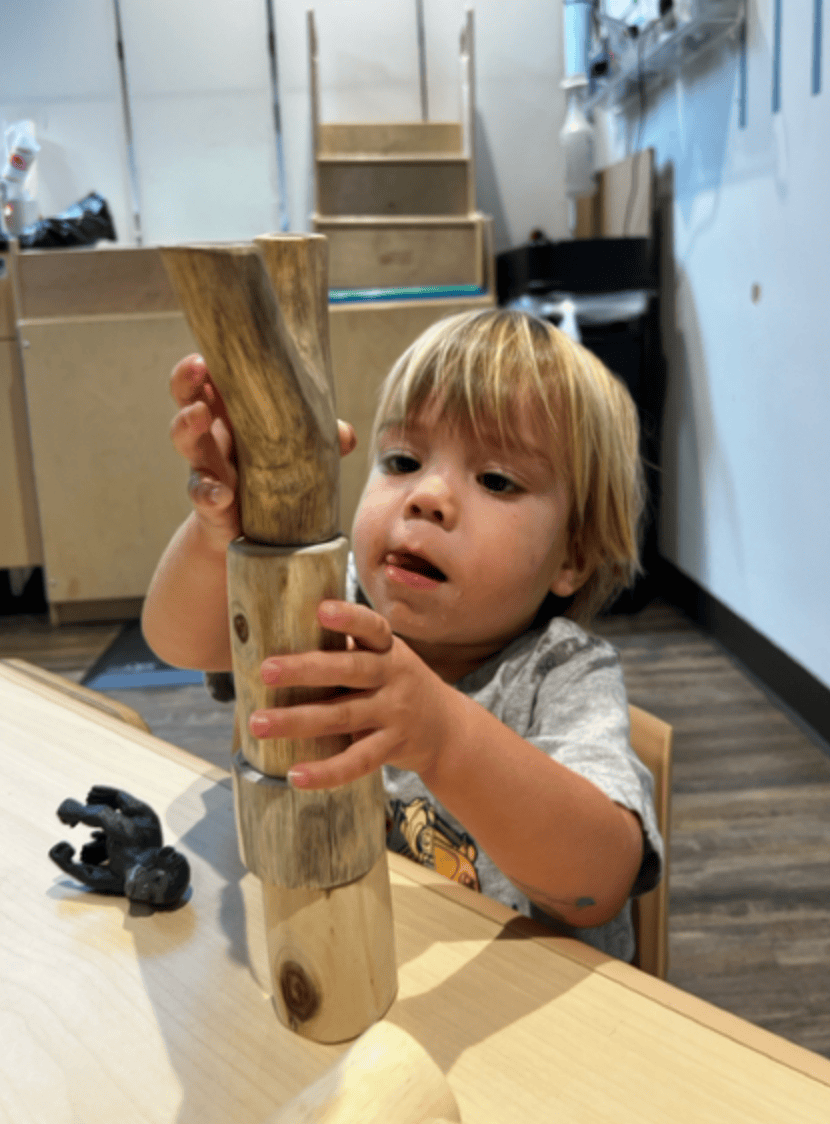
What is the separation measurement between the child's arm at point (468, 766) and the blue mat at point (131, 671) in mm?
2067

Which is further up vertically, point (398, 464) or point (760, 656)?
point (398, 464)

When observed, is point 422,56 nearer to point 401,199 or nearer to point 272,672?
point 401,199

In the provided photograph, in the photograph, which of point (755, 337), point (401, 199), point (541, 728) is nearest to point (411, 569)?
point (541, 728)

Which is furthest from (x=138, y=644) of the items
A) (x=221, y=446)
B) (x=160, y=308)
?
(x=221, y=446)

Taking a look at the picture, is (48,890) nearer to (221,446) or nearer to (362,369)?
(221,446)

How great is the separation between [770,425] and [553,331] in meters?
1.67

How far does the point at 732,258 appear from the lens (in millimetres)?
2461

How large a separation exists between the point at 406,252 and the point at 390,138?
0.87 m

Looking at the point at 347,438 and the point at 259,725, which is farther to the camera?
the point at 347,438

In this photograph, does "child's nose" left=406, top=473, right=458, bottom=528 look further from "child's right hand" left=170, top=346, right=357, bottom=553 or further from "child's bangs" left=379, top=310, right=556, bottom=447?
"child's right hand" left=170, top=346, right=357, bottom=553

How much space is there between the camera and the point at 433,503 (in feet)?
2.09

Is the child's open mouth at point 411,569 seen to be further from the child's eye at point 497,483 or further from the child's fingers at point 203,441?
the child's fingers at point 203,441

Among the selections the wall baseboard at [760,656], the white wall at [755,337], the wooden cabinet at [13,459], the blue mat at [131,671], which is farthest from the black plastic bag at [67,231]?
the wall baseboard at [760,656]

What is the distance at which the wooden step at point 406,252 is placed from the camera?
3.04m
